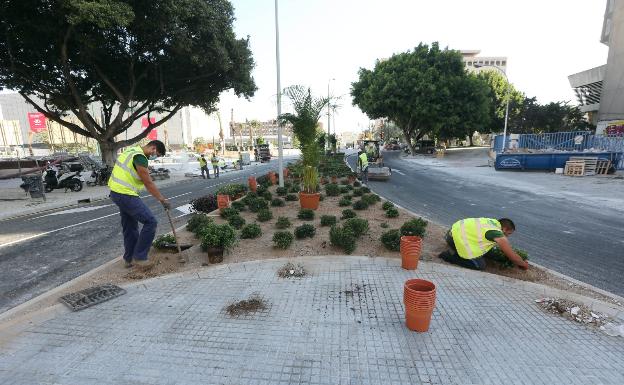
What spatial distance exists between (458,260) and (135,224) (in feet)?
17.3

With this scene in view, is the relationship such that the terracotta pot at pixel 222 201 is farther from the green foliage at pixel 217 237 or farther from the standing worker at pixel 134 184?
the standing worker at pixel 134 184

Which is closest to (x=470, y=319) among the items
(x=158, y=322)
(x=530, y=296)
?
(x=530, y=296)

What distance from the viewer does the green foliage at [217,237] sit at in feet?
17.4

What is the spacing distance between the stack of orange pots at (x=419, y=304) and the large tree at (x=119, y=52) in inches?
500

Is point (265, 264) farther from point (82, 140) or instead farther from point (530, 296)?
point (82, 140)

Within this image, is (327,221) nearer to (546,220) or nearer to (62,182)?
(546,220)

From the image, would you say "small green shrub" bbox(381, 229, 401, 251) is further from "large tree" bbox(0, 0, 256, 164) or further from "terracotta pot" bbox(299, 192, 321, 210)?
"large tree" bbox(0, 0, 256, 164)

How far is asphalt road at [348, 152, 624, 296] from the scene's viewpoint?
18.6 ft

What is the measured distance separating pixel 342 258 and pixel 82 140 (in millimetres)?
94818

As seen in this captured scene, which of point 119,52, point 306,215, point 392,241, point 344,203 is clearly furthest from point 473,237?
point 119,52

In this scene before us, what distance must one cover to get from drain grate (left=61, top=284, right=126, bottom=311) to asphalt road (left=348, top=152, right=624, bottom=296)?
6954mm

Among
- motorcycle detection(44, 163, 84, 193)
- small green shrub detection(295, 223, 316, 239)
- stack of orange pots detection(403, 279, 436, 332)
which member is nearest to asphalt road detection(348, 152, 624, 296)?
stack of orange pots detection(403, 279, 436, 332)

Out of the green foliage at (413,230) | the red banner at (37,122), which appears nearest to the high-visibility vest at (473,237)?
the green foliage at (413,230)

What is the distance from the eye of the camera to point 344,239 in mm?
5793
